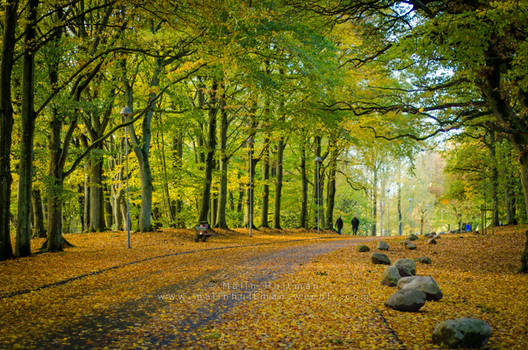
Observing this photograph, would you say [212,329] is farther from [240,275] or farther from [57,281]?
[57,281]

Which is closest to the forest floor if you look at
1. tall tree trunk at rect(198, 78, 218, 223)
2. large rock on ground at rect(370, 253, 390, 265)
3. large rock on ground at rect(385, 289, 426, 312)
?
large rock on ground at rect(385, 289, 426, 312)

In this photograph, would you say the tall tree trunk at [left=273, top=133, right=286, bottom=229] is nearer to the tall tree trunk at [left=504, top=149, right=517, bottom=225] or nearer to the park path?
the tall tree trunk at [left=504, top=149, right=517, bottom=225]

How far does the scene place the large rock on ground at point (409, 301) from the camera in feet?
18.9

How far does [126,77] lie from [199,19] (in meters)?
7.14

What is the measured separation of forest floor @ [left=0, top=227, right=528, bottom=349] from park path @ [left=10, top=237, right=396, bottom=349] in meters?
0.02

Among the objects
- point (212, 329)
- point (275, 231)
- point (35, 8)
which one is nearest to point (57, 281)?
point (212, 329)

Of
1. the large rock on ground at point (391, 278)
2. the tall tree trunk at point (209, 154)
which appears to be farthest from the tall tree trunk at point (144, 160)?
the large rock on ground at point (391, 278)

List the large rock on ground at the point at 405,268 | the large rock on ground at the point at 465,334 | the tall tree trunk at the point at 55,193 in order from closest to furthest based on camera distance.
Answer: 1. the large rock on ground at the point at 465,334
2. the large rock on ground at the point at 405,268
3. the tall tree trunk at the point at 55,193

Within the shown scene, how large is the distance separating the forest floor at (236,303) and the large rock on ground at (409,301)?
0.15m

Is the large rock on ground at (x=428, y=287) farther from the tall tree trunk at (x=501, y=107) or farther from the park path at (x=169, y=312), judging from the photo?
the tall tree trunk at (x=501, y=107)

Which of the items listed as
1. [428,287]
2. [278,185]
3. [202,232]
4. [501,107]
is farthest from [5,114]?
[278,185]

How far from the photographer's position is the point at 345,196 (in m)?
44.8

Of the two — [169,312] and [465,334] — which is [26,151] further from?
[465,334]

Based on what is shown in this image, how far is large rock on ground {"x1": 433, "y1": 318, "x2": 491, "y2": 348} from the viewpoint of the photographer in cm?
417
